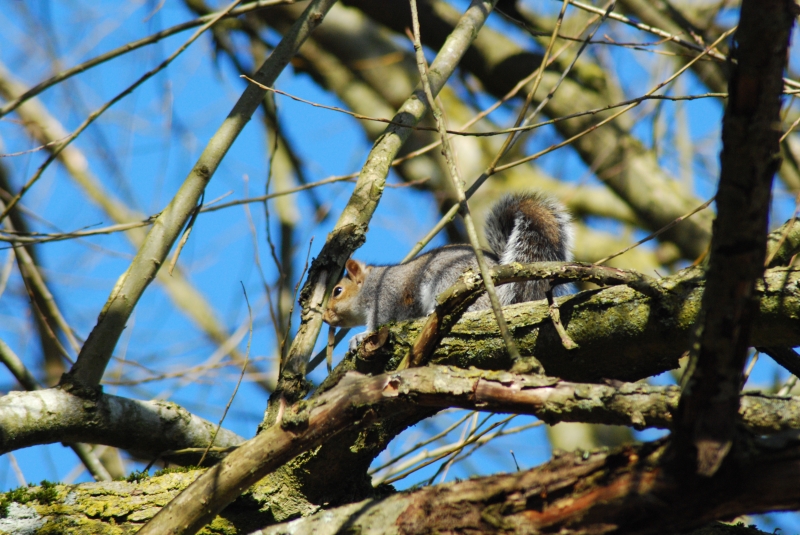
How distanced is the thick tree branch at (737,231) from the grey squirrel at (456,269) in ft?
5.84

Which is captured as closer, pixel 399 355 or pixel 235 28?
pixel 399 355

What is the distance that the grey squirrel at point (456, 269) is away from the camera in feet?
10.3

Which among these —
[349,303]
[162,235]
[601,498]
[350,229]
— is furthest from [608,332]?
[349,303]

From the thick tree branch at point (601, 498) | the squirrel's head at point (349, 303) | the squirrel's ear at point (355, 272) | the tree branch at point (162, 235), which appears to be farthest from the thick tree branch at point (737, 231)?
the squirrel's ear at point (355, 272)

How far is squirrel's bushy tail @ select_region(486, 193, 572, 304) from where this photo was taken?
3.07 metres

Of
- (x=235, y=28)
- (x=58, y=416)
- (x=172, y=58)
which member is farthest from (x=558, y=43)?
(x=58, y=416)

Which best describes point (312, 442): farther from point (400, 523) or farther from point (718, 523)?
point (718, 523)

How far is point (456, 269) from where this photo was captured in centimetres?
343

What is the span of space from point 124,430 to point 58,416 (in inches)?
8.1

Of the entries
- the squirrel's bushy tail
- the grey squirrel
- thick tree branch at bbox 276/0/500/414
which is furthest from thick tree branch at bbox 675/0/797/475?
the squirrel's bushy tail

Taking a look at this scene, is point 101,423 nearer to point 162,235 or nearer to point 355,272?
point 162,235

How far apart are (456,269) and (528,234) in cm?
43

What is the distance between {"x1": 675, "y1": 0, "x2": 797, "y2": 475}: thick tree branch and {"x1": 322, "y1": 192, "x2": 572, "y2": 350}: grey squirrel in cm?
178

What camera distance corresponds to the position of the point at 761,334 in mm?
1610
